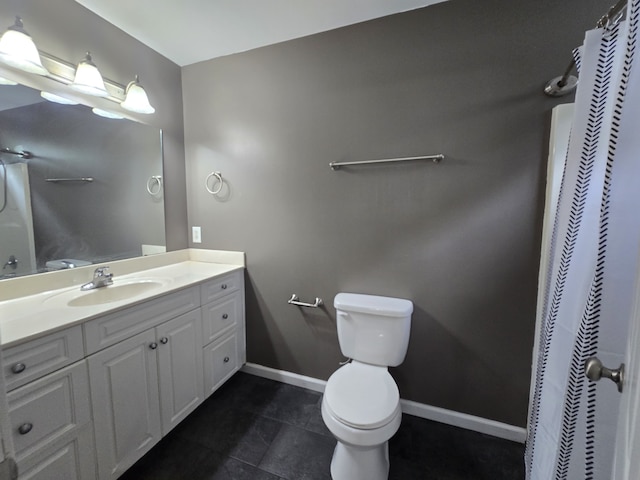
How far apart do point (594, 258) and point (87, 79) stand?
2.23 metres

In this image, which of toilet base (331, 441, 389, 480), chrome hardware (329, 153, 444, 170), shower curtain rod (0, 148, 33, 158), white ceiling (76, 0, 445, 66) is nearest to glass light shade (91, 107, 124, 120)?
shower curtain rod (0, 148, 33, 158)

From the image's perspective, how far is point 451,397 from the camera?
1.59 meters

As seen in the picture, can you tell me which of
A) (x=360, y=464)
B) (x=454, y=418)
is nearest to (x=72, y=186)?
(x=360, y=464)

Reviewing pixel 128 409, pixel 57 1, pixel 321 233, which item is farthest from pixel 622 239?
pixel 57 1

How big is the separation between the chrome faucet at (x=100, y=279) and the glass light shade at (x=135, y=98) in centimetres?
102

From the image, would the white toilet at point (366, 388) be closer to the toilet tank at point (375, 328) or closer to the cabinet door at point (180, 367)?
the toilet tank at point (375, 328)

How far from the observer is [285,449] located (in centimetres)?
141

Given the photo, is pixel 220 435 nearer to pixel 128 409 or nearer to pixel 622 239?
pixel 128 409

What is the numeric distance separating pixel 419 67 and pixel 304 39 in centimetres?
76

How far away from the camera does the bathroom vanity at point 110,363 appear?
2.92ft

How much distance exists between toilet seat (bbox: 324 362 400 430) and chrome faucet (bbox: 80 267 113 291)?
1.34m

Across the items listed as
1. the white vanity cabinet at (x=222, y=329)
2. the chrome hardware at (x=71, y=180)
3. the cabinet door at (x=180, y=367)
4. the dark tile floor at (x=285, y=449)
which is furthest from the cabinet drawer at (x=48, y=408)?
the chrome hardware at (x=71, y=180)

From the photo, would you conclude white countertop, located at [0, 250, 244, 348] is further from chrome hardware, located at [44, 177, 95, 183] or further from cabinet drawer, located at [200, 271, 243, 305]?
chrome hardware, located at [44, 177, 95, 183]

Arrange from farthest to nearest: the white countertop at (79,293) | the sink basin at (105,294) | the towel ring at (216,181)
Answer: the towel ring at (216,181), the sink basin at (105,294), the white countertop at (79,293)
